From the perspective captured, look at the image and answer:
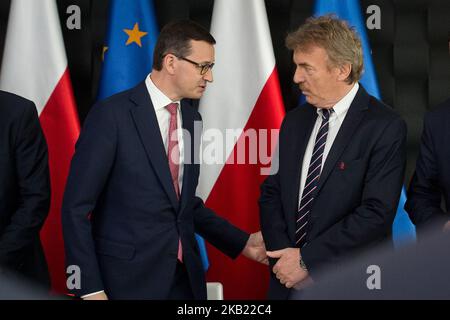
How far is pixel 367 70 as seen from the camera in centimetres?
393

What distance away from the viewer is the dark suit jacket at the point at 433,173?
3.04 meters

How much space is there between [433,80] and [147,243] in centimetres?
184

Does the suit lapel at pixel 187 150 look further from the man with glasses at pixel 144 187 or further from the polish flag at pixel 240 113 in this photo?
the polish flag at pixel 240 113

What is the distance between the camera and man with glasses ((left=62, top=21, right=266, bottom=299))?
2.86m

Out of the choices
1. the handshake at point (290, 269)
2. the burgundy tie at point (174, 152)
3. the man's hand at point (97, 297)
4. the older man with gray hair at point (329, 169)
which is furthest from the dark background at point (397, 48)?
the man's hand at point (97, 297)

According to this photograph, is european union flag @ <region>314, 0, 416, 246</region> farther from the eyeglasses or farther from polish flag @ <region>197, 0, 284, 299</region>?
the eyeglasses

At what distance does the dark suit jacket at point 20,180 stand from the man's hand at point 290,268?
99cm

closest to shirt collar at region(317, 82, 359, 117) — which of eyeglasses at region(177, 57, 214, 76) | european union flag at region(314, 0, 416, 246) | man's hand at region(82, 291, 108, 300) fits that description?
eyeglasses at region(177, 57, 214, 76)

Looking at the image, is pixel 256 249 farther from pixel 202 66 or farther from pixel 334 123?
pixel 202 66

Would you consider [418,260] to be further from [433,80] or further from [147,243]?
[147,243]

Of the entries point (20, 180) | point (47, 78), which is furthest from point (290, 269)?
point (47, 78)

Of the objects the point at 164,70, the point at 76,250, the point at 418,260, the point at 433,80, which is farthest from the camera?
the point at 433,80

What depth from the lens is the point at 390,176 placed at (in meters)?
2.97

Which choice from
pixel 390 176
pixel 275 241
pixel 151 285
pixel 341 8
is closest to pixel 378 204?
pixel 390 176
